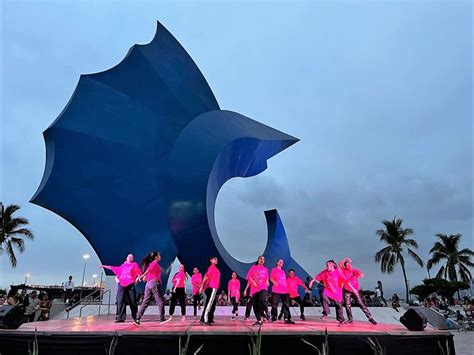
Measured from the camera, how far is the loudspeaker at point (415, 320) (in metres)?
7.87

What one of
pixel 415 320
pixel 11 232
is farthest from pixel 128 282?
pixel 11 232

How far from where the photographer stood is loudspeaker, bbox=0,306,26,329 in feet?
26.0

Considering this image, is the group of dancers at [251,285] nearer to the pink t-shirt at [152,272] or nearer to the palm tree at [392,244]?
the pink t-shirt at [152,272]

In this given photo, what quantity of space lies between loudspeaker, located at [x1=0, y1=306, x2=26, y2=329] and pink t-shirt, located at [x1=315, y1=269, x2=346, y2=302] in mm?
7724

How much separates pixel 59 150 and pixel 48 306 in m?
6.43

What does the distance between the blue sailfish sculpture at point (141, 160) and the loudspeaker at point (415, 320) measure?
1017cm

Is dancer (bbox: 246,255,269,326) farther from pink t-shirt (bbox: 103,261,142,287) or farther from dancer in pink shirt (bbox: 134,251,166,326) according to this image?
pink t-shirt (bbox: 103,261,142,287)

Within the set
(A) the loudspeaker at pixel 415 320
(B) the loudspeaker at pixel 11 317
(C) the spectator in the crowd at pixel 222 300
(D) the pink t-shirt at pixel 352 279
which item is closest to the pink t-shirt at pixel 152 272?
(B) the loudspeaker at pixel 11 317

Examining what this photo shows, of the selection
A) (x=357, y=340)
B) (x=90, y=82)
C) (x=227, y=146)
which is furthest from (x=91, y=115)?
(x=357, y=340)

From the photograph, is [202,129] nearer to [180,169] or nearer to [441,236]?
[180,169]

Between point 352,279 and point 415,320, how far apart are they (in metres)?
2.26

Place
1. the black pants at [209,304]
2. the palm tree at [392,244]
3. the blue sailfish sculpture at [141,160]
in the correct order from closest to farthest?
1. the black pants at [209,304]
2. the blue sailfish sculpture at [141,160]
3. the palm tree at [392,244]

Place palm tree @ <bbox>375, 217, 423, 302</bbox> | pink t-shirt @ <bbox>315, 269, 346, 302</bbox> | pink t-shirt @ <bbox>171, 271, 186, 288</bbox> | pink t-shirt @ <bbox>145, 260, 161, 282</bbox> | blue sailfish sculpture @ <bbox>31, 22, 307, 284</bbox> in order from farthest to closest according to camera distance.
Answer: palm tree @ <bbox>375, 217, 423, 302</bbox>, blue sailfish sculpture @ <bbox>31, 22, 307, 284</bbox>, pink t-shirt @ <bbox>171, 271, 186, 288</bbox>, pink t-shirt @ <bbox>315, 269, 346, 302</bbox>, pink t-shirt @ <bbox>145, 260, 161, 282</bbox>

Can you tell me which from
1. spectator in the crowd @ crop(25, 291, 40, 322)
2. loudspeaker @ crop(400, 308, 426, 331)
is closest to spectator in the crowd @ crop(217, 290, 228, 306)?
spectator in the crowd @ crop(25, 291, 40, 322)
